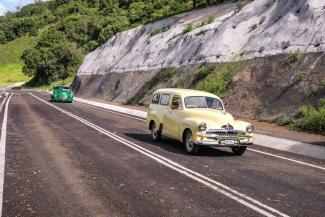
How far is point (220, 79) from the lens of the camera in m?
30.5

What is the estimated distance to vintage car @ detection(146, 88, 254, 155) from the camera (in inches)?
505

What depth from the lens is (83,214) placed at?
22.6 feet

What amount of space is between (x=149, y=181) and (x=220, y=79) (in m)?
21.9

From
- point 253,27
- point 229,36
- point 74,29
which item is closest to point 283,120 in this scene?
point 253,27

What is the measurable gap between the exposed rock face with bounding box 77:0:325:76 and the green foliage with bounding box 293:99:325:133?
17.3 ft

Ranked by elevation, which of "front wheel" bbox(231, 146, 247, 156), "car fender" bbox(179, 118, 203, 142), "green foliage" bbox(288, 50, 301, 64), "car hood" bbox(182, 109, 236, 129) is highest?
"green foliage" bbox(288, 50, 301, 64)

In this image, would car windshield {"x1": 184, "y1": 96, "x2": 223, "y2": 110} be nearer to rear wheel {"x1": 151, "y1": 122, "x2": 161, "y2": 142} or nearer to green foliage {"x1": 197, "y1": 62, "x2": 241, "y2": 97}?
rear wheel {"x1": 151, "y1": 122, "x2": 161, "y2": 142}

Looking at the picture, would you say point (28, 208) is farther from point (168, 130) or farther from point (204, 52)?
point (204, 52)

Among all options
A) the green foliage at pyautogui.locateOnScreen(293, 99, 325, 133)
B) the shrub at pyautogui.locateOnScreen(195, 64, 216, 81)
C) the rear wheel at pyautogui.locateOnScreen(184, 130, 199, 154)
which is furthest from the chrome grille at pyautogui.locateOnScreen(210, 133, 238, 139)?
the shrub at pyautogui.locateOnScreen(195, 64, 216, 81)

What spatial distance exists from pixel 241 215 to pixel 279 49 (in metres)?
22.7

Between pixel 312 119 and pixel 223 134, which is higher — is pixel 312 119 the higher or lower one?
the higher one

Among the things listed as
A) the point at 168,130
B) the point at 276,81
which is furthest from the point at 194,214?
the point at 276,81

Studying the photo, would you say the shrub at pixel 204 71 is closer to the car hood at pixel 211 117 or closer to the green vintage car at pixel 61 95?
the green vintage car at pixel 61 95

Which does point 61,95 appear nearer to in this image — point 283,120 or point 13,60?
point 283,120
